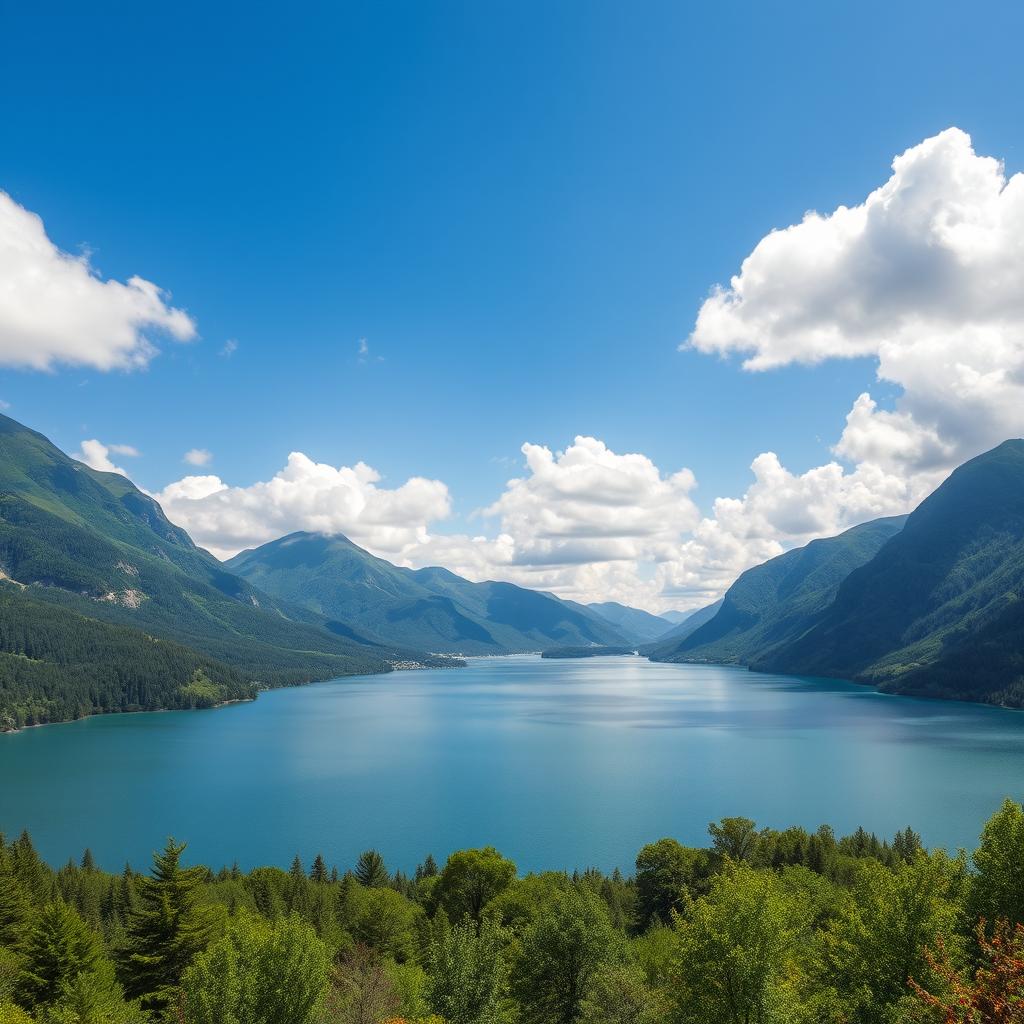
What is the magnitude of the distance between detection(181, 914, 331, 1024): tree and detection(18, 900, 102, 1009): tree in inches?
574

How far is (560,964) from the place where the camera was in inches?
1444

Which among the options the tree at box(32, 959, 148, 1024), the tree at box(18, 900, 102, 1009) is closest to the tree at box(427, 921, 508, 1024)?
the tree at box(32, 959, 148, 1024)

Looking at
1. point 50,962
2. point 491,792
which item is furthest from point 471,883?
point 491,792

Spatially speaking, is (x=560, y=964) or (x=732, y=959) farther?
(x=560, y=964)

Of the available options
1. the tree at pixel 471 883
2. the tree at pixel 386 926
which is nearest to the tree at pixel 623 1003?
the tree at pixel 471 883

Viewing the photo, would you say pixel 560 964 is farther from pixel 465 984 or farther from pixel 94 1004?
pixel 94 1004

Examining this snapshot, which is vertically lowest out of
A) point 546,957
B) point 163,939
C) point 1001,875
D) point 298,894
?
point 298,894

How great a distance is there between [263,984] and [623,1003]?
1481 cm

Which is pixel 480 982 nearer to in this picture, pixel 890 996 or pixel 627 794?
pixel 890 996

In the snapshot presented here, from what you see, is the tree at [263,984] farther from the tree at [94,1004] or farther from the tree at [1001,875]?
the tree at [1001,875]

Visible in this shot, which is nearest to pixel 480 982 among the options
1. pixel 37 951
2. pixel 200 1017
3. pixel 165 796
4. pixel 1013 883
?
pixel 200 1017

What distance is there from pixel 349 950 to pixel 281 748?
A: 143492mm

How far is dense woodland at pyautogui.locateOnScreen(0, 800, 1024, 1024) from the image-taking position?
22.9m

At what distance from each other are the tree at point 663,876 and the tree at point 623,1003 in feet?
132
